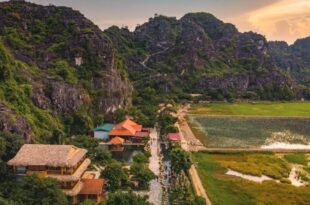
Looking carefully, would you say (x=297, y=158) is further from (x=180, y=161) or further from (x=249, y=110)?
(x=249, y=110)

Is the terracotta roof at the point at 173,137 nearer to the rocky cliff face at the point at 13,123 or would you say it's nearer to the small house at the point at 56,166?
the rocky cliff face at the point at 13,123

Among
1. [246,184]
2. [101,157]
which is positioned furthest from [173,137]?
[246,184]

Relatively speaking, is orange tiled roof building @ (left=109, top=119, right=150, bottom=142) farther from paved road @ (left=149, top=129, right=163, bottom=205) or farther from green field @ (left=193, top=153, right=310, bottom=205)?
green field @ (left=193, top=153, right=310, bottom=205)

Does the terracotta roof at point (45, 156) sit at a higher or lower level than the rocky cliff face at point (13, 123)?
lower

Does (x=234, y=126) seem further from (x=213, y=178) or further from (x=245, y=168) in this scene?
(x=213, y=178)

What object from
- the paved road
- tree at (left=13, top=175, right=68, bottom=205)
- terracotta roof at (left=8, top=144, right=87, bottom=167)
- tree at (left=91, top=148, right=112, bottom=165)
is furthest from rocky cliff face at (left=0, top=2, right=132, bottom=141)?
tree at (left=13, top=175, right=68, bottom=205)

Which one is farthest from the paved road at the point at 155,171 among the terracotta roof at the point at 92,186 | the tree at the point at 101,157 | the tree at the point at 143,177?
the tree at the point at 101,157
